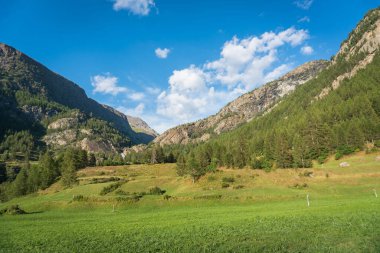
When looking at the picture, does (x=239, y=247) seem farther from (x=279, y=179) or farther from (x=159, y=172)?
(x=159, y=172)

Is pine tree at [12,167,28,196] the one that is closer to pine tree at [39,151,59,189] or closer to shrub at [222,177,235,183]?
pine tree at [39,151,59,189]

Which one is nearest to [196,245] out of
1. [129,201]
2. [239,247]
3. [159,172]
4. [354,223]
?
[239,247]

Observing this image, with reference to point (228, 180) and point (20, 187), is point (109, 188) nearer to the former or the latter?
point (228, 180)

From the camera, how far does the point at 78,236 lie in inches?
1019

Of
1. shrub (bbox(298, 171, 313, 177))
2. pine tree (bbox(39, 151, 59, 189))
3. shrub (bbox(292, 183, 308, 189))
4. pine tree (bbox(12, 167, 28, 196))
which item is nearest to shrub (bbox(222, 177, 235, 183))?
shrub (bbox(298, 171, 313, 177))

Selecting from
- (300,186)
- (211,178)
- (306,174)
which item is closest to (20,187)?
(211,178)

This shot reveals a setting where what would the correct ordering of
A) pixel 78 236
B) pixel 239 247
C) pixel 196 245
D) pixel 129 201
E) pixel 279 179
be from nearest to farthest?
pixel 239 247
pixel 196 245
pixel 78 236
pixel 129 201
pixel 279 179

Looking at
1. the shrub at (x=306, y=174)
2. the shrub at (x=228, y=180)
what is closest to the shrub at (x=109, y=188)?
the shrub at (x=228, y=180)

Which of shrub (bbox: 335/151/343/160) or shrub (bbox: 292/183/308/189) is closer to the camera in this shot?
shrub (bbox: 292/183/308/189)

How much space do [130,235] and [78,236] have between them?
5.07 meters

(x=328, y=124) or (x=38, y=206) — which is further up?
(x=328, y=124)

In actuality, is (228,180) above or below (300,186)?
above

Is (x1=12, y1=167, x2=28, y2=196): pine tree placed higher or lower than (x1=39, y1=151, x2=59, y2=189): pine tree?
lower

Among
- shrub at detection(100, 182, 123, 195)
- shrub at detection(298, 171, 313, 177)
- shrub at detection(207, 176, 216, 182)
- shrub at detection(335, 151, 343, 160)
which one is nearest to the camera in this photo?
shrub at detection(298, 171, 313, 177)
